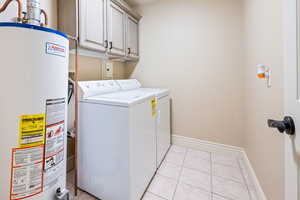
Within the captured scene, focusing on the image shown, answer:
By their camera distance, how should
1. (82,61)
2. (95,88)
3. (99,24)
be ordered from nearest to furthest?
(95,88) → (99,24) → (82,61)

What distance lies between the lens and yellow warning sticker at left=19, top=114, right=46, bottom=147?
2.14 feet

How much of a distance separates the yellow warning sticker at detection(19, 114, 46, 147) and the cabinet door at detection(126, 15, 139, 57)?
5.43 feet

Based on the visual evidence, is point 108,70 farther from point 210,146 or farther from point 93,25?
point 210,146

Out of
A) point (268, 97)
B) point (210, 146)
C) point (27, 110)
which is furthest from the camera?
point (210, 146)

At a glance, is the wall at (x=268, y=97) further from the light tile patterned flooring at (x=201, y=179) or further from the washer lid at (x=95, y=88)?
the washer lid at (x=95, y=88)

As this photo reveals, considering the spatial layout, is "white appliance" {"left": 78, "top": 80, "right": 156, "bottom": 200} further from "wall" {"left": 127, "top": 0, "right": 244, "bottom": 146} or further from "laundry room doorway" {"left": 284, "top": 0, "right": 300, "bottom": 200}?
"wall" {"left": 127, "top": 0, "right": 244, "bottom": 146}

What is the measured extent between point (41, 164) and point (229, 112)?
2.18 metres

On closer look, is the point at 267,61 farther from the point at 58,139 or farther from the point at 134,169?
the point at 58,139

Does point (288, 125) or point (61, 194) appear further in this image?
point (61, 194)

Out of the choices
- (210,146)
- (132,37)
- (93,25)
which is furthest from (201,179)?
(132,37)

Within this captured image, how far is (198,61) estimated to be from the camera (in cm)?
208

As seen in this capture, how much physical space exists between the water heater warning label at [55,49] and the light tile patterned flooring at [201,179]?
1.31 metres

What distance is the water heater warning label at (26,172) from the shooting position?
64 cm

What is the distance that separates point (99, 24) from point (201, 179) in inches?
84.0
